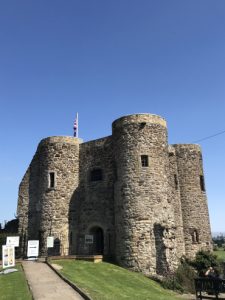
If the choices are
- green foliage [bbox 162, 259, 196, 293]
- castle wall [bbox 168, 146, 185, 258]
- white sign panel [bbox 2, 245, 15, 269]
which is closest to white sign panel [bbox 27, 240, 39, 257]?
white sign panel [bbox 2, 245, 15, 269]

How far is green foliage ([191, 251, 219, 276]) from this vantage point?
26.8m

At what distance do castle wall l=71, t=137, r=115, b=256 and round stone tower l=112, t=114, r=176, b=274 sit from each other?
1409 mm

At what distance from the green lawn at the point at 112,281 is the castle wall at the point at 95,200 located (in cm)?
383

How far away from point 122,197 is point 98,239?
5.09m

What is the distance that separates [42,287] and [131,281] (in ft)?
22.4

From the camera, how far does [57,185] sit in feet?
93.6

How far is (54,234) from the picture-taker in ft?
90.1

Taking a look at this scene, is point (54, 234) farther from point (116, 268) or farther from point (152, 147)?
point (152, 147)

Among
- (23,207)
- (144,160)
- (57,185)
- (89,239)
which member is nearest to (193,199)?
(144,160)

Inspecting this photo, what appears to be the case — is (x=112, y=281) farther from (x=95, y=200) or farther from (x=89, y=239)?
(x=95, y=200)

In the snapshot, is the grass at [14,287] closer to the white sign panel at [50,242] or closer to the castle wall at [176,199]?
the white sign panel at [50,242]

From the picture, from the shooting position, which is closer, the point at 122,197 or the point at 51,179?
the point at 122,197

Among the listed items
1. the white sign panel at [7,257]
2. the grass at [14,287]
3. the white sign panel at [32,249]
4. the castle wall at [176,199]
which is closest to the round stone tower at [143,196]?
the castle wall at [176,199]

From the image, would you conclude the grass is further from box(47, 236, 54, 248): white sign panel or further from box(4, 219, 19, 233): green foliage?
box(4, 219, 19, 233): green foliage
